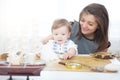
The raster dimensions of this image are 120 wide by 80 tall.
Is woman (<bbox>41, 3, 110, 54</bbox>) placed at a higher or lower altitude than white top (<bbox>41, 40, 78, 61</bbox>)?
higher

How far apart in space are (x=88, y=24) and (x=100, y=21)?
0.27 feet

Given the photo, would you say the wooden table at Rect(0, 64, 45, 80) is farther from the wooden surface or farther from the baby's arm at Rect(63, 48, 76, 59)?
the baby's arm at Rect(63, 48, 76, 59)

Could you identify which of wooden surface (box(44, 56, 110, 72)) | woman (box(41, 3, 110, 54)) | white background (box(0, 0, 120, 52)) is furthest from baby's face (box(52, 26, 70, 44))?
white background (box(0, 0, 120, 52))

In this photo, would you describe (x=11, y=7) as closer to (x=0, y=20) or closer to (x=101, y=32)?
(x=0, y=20)

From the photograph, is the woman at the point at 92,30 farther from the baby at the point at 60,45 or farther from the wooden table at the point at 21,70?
the wooden table at the point at 21,70

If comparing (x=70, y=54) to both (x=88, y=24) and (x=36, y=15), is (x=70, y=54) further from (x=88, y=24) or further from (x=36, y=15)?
(x=36, y=15)

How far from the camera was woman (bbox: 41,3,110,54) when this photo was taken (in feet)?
5.01

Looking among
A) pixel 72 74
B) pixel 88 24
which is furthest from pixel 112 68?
pixel 88 24

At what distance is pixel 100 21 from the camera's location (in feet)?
5.03

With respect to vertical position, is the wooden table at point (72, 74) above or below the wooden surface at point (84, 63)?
below

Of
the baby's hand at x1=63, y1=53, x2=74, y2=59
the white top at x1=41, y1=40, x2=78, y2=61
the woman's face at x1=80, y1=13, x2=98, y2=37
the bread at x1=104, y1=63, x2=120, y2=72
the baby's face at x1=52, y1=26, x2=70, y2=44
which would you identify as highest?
the woman's face at x1=80, y1=13, x2=98, y2=37

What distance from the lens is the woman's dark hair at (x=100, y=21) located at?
5.03 feet

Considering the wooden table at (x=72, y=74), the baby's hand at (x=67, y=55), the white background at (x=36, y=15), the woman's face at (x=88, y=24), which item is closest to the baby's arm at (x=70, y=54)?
the baby's hand at (x=67, y=55)

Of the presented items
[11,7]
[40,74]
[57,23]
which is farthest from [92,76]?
[11,7]
